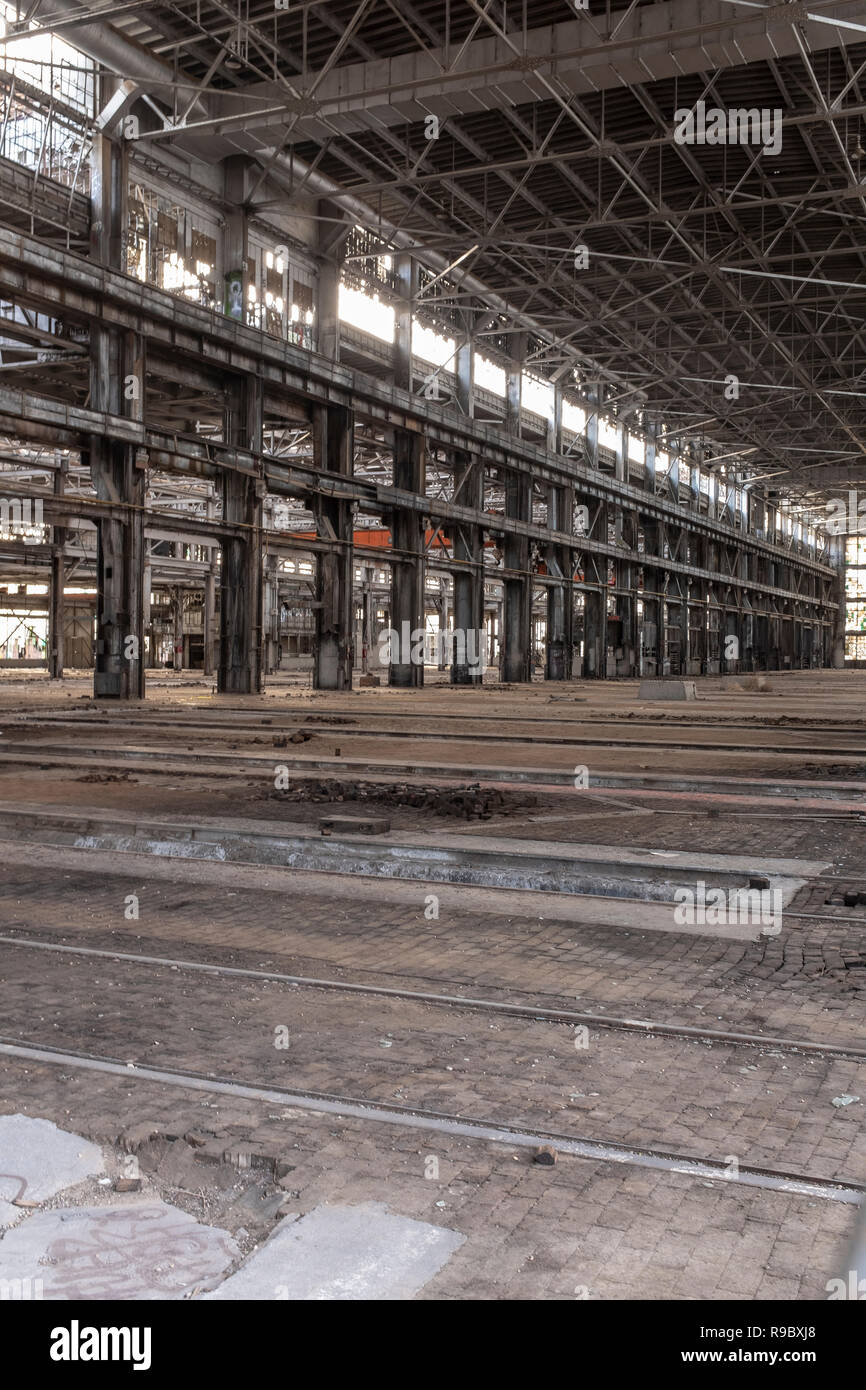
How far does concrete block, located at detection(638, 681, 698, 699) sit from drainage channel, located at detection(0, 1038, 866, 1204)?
25675 millimetres

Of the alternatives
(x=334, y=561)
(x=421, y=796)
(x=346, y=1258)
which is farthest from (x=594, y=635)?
(x=346, y=1258)

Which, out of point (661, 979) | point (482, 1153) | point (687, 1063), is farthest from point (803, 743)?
point (482, 1153)

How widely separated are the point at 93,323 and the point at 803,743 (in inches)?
623

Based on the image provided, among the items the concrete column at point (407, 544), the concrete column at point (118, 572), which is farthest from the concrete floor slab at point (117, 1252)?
the concrete column at point (407, 544)

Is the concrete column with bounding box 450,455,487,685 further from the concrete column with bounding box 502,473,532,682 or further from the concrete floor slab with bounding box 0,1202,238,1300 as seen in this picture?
the concrete floor slab with bounding box 0,1202,238,1300

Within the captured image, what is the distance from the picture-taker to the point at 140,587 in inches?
909

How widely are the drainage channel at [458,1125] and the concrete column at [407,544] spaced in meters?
28.8

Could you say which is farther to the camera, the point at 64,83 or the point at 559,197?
the point at 559,197

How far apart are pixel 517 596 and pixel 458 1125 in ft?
118

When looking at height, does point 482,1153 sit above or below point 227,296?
below

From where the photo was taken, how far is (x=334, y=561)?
29.1m

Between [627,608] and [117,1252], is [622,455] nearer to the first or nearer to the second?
[627,608]

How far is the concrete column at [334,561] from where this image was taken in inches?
1142
